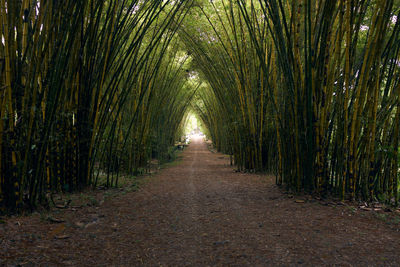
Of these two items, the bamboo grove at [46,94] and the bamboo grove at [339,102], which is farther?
the bamboo grove at [339,102]

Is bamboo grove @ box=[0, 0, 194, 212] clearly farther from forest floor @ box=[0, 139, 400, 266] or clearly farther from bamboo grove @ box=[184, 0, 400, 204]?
bamboo grove @ box=[184, 0, 400, 204]

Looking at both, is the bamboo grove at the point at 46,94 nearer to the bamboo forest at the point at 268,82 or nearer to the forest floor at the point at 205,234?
the bamboo forest at the point at 268,82

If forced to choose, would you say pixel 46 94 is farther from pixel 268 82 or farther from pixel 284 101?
pixel 284 101

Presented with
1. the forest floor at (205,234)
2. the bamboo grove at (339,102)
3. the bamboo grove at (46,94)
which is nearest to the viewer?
the forest floor at (205,234)

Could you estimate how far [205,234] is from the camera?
81.1 inches

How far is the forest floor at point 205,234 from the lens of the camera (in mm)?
1616

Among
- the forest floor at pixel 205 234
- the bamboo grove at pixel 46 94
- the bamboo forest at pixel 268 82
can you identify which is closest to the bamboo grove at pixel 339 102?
the bamboo forest at pixel 268 82

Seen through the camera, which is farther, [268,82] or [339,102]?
[268,82]

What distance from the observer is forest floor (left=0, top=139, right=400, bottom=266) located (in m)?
1.62

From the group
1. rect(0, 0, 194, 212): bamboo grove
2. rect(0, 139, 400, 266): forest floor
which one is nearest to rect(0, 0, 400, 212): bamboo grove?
rect(0, 0, 194, 212): bamboo grove

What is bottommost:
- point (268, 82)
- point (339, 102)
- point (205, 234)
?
point (205, 234)

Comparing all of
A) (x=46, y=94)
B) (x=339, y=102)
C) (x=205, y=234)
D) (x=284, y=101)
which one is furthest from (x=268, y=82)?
(x=46, y=94)

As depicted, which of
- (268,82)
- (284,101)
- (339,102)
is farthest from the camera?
(284,101)

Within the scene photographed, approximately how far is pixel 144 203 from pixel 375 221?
1.85m
